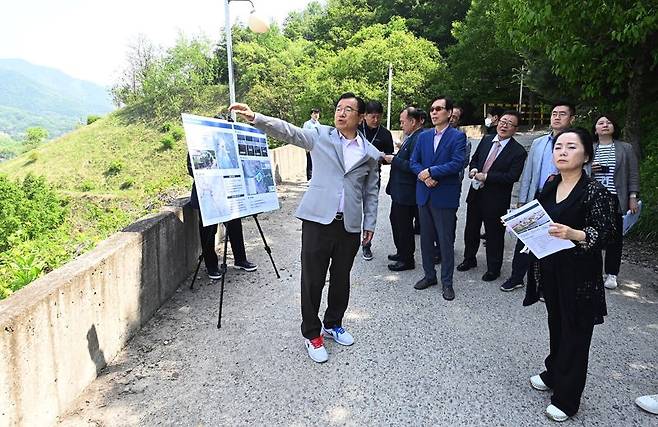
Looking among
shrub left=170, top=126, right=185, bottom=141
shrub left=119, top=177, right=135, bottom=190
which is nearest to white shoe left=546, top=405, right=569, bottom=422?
shrub left=119, top=177, right=135, bottom=190

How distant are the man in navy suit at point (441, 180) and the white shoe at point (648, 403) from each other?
1.82 metres

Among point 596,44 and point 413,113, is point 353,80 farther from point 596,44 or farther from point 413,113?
point 413,113

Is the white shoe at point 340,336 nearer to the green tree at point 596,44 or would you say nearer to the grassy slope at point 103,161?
the green tree at point 596,44

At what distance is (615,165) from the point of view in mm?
4430

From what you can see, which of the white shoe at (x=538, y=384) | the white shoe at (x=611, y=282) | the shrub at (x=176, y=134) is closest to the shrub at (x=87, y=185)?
the shrub at (x=176, y=134)

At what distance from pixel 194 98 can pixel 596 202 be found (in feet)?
165

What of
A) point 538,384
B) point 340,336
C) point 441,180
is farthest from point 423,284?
point 538,384

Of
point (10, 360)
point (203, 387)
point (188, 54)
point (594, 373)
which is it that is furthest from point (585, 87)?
point (188, 54)

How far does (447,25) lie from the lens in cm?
3391

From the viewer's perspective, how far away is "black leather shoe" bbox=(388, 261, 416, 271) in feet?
17.6

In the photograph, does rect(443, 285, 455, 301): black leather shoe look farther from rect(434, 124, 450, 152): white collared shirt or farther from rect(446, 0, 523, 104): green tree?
rect(446, 0, 523, 104): green tree

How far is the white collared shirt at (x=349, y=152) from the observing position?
331 cm

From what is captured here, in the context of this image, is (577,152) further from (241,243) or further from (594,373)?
(241,243)

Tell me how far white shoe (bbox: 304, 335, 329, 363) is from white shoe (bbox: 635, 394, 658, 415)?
6.83ft
